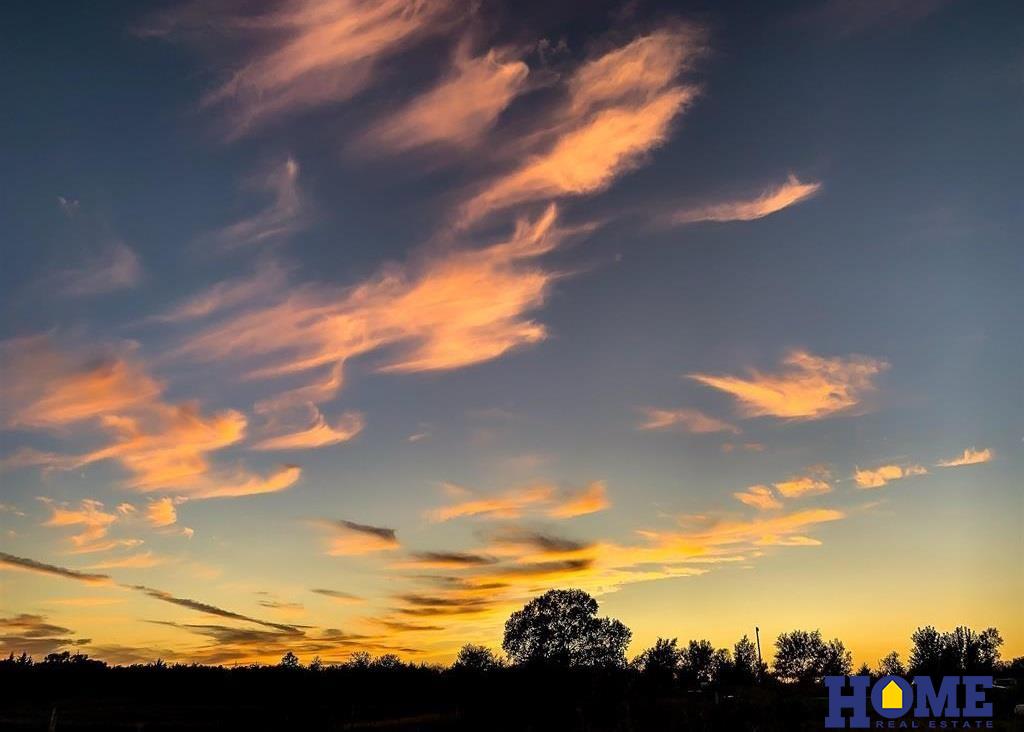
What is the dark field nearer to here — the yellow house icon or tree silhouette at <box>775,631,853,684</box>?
the yellow house icon

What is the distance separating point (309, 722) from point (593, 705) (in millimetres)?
18755

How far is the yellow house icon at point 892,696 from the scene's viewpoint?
53.3 m

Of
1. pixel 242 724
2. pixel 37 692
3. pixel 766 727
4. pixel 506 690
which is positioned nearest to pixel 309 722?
pixel 242 724

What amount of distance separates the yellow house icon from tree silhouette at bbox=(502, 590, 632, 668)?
60.8 m

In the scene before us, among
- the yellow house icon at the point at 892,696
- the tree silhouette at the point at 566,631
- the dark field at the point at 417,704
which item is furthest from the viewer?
the tree silhouette at the point at 566,631

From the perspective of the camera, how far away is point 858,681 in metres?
50.1

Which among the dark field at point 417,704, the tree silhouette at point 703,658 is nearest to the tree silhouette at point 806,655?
the tree silhouette at point 703,658

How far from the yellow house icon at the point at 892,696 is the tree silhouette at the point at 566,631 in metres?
60.8

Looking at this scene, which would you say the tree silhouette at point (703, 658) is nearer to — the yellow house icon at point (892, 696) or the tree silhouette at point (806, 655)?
the tree silhouette at point (806, 655)

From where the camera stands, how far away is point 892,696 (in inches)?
2154

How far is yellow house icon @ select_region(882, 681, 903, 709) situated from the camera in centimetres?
5331

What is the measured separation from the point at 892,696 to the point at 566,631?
64.7 metres

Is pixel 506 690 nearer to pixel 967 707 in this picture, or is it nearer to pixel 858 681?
pixel 858 681

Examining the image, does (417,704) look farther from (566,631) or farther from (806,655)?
(806,655)
